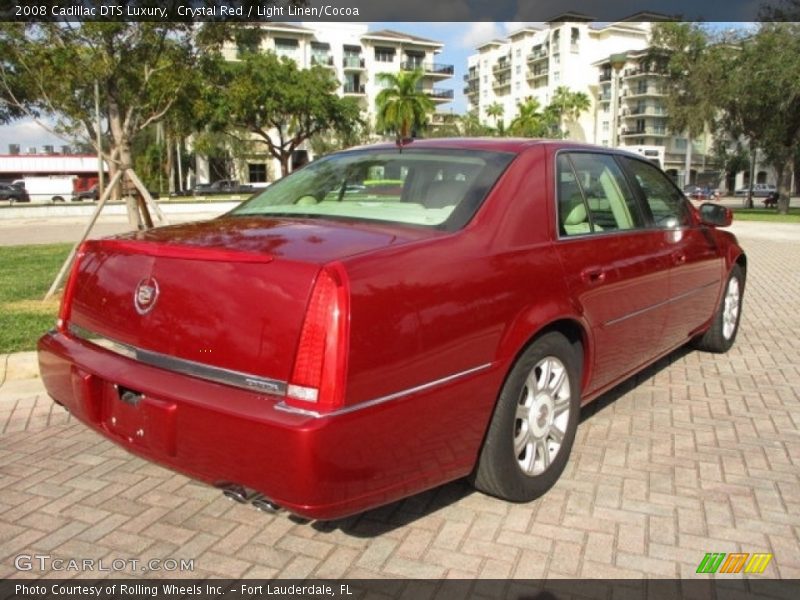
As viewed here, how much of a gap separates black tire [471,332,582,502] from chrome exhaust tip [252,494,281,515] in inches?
36.1

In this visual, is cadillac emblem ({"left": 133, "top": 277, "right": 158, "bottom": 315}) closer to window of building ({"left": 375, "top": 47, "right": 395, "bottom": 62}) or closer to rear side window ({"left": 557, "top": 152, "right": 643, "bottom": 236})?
rear side window ({"left": 557, "top": 152, "right": 643, "bottom": 236})

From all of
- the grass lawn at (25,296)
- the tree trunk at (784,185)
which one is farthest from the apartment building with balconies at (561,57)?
the grass lawn at (25,296)

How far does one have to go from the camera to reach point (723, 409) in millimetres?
4434

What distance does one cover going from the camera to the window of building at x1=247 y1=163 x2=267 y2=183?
71175mm

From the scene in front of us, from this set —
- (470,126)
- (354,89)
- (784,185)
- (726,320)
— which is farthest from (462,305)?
(354,89)

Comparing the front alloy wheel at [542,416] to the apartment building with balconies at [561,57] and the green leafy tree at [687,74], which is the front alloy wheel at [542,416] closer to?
the green leafy tree at [687,74]

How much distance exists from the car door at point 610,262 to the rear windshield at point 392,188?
0.50 metres

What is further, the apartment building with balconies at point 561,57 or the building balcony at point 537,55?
the building balcony at point 537,55

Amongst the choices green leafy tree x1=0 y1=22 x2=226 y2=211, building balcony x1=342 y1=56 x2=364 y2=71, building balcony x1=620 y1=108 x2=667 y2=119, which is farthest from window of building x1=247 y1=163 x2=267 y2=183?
green leafy tree x1=0 y1=22 x2=226 y2=211

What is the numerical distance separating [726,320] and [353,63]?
7598cm

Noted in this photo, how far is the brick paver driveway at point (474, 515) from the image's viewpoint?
2.71 metres

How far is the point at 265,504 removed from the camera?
240 centimetres

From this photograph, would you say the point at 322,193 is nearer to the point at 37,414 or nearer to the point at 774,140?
the point at 37,414

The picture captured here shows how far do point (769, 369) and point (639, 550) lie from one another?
10.6 ft
